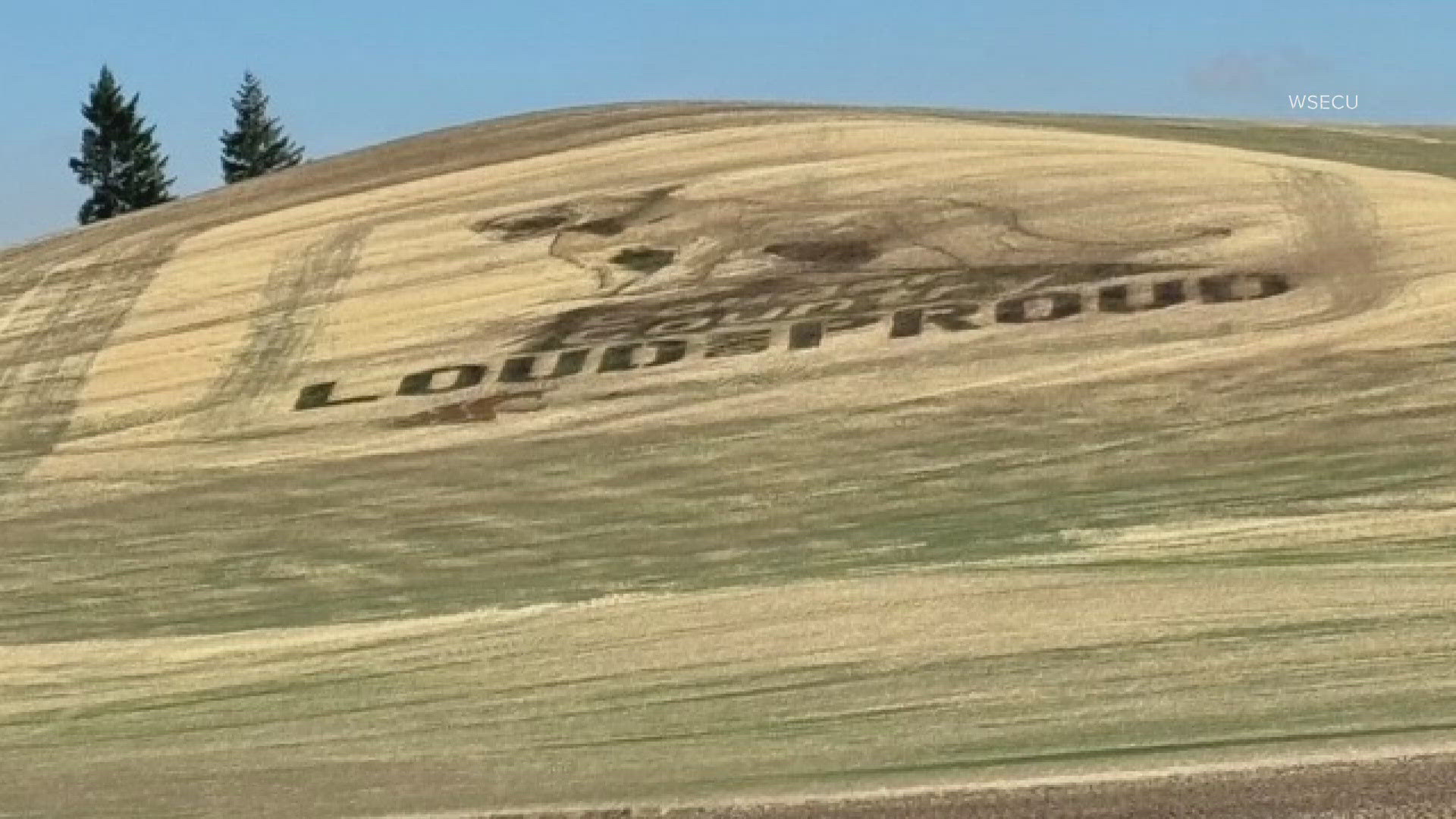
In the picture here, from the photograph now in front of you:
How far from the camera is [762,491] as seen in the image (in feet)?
64.8

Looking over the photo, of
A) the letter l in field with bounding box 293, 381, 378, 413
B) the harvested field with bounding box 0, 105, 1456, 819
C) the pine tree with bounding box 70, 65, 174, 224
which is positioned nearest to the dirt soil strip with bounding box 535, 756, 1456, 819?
the harvested field with bounding box 0, 105, 1456, 819

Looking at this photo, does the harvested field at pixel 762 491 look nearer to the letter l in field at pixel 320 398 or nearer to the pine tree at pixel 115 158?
the letter l in field at pixel 320 398

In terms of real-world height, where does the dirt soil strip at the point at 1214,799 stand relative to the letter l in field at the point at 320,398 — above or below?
below

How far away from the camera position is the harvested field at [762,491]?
1321 cm

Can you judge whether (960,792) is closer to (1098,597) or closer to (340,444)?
(1098,597)

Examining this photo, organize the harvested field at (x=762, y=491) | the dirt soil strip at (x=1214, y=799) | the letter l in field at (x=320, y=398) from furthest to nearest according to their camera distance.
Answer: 1. the letter l in field at (x=320, y=398)
2. the harvested field at (x=762, y=491)
3. the dirt soil strip at (x=1214, y=799)

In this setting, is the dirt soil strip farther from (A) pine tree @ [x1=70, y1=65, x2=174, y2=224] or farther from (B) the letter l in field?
(A) pine tree @ [x1=70, y1=65, x2=174, y2=224]

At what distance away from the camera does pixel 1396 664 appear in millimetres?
13211

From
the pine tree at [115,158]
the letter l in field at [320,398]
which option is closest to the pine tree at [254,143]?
the pine tree at [115,158]

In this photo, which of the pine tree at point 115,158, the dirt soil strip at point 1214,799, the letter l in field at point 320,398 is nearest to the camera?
the dirt soil strip at point 1214,799

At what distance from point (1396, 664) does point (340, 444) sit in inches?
476

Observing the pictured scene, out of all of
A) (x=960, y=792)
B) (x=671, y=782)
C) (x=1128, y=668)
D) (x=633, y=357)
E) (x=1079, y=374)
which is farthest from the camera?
(x=633, y=357)

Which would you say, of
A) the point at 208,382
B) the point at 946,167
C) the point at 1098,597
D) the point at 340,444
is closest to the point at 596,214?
the point at 946,167

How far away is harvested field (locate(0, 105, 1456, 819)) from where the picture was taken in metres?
13.2
